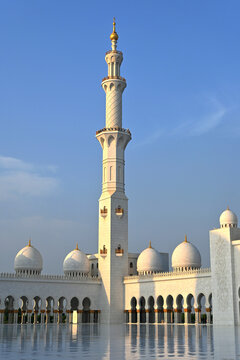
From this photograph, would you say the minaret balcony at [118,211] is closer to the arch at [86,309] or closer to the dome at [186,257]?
the dome at [186,257]

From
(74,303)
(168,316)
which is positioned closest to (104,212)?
(74,303)

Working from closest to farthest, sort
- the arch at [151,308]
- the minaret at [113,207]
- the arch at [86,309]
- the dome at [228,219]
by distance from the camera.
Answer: the dome at [228,219] → the arch at [151,308] → the minaret at [113,207] → the arch at [86,309]

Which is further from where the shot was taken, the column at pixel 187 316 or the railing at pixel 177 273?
the column at pixel 187 316

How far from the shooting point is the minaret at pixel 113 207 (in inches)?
1727

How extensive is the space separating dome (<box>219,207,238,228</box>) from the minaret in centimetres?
1269

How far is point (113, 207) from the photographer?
4444 centimetres

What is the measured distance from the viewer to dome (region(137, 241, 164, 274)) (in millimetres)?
45000

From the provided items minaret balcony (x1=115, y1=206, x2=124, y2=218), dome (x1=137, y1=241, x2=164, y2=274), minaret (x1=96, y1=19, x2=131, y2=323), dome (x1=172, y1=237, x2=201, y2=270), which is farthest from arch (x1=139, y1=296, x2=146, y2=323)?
minaret balcony (x1=115, y1=206, x2=124, y2=218)

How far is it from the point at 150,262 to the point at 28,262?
11.2 meters

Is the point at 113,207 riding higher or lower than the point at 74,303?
higher

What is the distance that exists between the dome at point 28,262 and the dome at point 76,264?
119 inches

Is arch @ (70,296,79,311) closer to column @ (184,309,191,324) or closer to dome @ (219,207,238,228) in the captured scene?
column @ (184,309,191,324)

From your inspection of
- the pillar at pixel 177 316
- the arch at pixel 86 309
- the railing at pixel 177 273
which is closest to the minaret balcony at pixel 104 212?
the railing at pixel 177 273

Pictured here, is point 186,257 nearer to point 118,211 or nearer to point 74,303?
point 118,211
